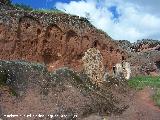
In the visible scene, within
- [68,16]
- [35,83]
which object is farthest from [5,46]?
[68,16]

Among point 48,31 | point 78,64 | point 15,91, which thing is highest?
point 48,31

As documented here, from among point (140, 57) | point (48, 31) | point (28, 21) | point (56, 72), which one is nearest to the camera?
point (56, 72)

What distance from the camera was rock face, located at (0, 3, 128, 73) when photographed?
86.1 ft

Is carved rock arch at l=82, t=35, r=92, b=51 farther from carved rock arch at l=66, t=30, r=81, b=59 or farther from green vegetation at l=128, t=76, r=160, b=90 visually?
green vegetation at l=128, t=76, r=160, b=90

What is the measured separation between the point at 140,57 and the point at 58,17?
54.7 feet

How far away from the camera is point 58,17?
3039cm

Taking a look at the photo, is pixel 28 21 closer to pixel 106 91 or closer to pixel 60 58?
pixel 60 58

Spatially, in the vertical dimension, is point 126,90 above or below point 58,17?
below

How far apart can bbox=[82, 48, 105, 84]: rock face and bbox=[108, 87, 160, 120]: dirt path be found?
293cm

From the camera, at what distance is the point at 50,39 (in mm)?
29469

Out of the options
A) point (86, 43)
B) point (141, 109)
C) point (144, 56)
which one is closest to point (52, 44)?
point (86, 43)

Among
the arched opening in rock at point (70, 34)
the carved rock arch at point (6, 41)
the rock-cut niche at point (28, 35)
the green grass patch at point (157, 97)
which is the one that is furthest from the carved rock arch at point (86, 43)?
the carved rock arch at point (6, 41)

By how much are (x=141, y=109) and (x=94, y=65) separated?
5.62 meters

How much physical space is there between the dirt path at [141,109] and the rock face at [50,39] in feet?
13.5
